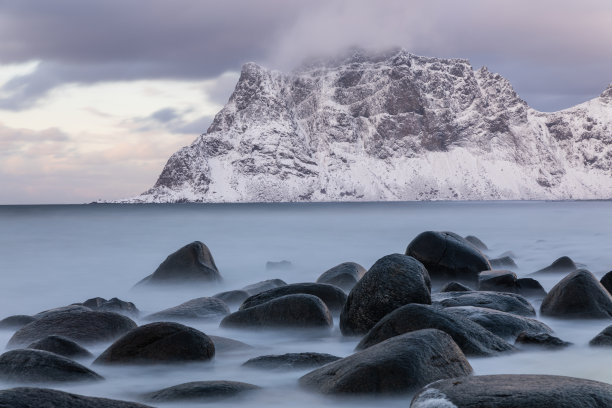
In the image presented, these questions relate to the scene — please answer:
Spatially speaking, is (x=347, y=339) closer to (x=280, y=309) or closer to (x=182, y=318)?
(x=280, y=309)

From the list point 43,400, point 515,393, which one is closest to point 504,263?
point 515,393

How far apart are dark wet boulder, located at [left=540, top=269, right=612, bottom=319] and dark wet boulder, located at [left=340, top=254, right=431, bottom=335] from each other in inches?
97.0

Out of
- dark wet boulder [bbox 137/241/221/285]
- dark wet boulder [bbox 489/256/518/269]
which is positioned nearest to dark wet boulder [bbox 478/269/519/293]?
dark wet boulder [bbox 489/256/518/269]

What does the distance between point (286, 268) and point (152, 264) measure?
5.57 meters

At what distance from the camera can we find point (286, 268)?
20.7m

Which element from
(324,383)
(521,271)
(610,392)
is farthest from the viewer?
(521,271)

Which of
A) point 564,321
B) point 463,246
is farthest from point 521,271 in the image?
point 564,321

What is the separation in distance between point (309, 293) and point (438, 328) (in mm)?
3327

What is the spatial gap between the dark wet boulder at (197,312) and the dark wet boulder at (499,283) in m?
4.71

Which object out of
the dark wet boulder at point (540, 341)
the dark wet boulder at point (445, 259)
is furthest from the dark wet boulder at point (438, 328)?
the dark wet boulder at point (445, 259)

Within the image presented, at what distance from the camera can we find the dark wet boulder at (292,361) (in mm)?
6492

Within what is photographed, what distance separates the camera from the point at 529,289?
11695 millimetres

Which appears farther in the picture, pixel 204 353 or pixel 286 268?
pixel 286 268

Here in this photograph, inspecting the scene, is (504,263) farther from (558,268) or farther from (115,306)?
(115,306)
